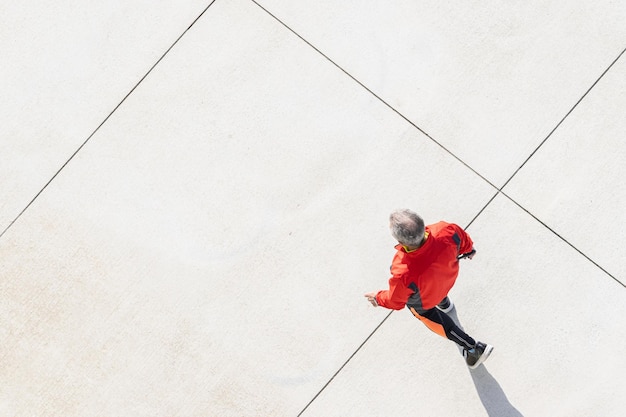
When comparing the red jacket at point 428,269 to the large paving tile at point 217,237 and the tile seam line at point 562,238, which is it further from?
the tile seam line at point 562,238

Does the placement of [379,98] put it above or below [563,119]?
below

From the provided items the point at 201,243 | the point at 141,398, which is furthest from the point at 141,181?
the point at 141,398

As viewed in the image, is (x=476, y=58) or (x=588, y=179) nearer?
(x=588, y=179)

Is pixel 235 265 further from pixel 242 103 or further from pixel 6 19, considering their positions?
pixel 6 19

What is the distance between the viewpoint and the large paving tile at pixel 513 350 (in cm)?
546

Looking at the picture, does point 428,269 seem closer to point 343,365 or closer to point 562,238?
point 343,365

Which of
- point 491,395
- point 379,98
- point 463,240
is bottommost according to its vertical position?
point 491,395

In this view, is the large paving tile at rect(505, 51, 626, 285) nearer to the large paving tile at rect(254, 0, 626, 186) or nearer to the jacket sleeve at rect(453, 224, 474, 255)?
the large paving tile at rect(254, 0, 626, 186)

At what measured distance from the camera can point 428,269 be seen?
4566 millimetres

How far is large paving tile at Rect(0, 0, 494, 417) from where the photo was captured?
18.6 ft

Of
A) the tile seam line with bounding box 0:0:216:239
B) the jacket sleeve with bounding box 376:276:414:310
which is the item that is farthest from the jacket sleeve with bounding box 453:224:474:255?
the tile seam line with bounding box 0:0:216:239

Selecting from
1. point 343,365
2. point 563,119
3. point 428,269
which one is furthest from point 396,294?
point 563,119

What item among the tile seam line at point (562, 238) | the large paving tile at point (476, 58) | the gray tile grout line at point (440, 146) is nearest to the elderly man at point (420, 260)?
the gray tile grout line at point (440, 146)

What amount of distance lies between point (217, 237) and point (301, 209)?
63 cm
